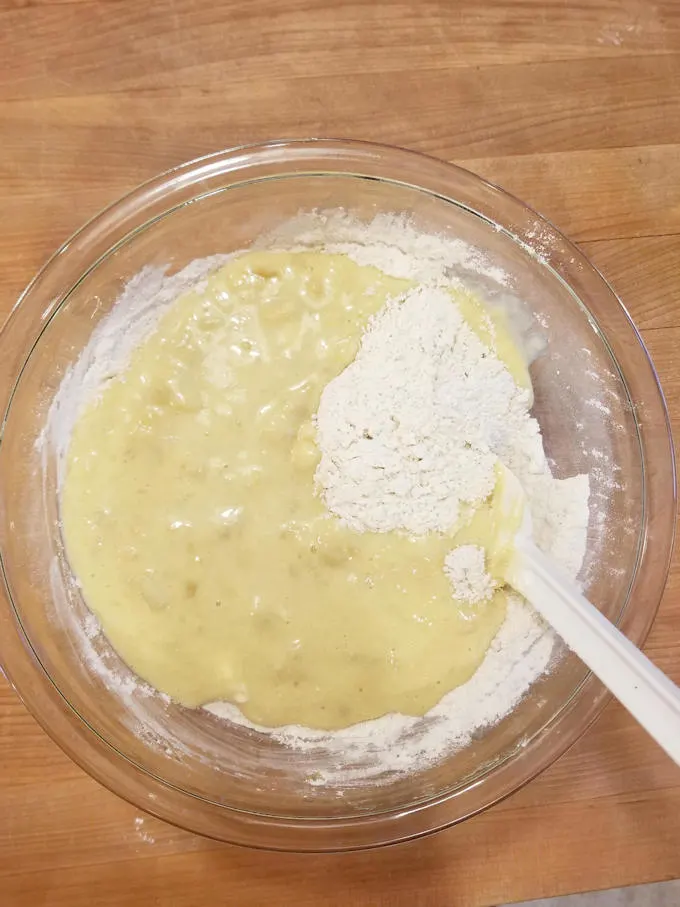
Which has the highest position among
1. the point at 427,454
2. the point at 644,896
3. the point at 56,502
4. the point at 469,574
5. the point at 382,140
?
the point at 382,140

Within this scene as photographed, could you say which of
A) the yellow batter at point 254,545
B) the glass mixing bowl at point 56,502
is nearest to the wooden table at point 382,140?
the glass mixing bowl at point 56,502

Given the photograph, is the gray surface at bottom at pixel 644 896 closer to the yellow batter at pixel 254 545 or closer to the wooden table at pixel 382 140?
the wooden table at pixel 382 140

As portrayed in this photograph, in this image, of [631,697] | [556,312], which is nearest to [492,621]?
[631,697]

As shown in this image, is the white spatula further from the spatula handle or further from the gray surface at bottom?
the gray surface at bottom

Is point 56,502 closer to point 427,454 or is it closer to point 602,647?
point 427,454

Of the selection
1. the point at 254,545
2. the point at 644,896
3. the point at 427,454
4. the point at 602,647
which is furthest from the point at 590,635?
the point at 644,896

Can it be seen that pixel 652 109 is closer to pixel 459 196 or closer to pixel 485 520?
pixel 459 196
